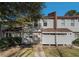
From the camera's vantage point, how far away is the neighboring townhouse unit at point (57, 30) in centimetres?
1675

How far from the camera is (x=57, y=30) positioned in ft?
56.6

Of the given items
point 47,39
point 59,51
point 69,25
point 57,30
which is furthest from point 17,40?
point 69,25

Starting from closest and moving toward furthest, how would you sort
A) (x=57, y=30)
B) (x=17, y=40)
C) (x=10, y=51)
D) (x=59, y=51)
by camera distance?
(x=10, y=51) → (x=59, y=51) → (x=17, y=40) → (x=57, y=30)

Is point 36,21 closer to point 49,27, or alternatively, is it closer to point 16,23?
point 16,23

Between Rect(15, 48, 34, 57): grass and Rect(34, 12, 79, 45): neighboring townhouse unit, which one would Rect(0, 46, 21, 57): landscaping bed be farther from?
Rect(34, 12, 79, 45): neighboring townhouse unit

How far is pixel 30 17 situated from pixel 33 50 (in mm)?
1914

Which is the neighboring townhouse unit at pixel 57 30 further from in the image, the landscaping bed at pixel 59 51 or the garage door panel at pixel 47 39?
the landscaping bed at pixel 59 51

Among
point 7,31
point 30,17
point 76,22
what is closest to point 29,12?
point 30,17

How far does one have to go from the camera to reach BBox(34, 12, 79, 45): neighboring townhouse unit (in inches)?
659

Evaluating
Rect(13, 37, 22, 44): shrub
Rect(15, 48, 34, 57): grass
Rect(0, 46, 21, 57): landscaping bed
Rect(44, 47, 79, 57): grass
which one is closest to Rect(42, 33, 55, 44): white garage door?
Rect(44, 47, 79, 57): grass

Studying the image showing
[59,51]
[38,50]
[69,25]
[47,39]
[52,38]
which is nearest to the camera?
[59,51]

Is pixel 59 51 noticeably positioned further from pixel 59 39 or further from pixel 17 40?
pixel 17 40

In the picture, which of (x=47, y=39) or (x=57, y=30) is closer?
(x=47, y=39)

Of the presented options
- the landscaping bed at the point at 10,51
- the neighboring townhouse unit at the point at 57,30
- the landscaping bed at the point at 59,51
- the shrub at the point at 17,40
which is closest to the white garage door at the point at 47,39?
the neighboring townhouse unit at the point at 57,30
